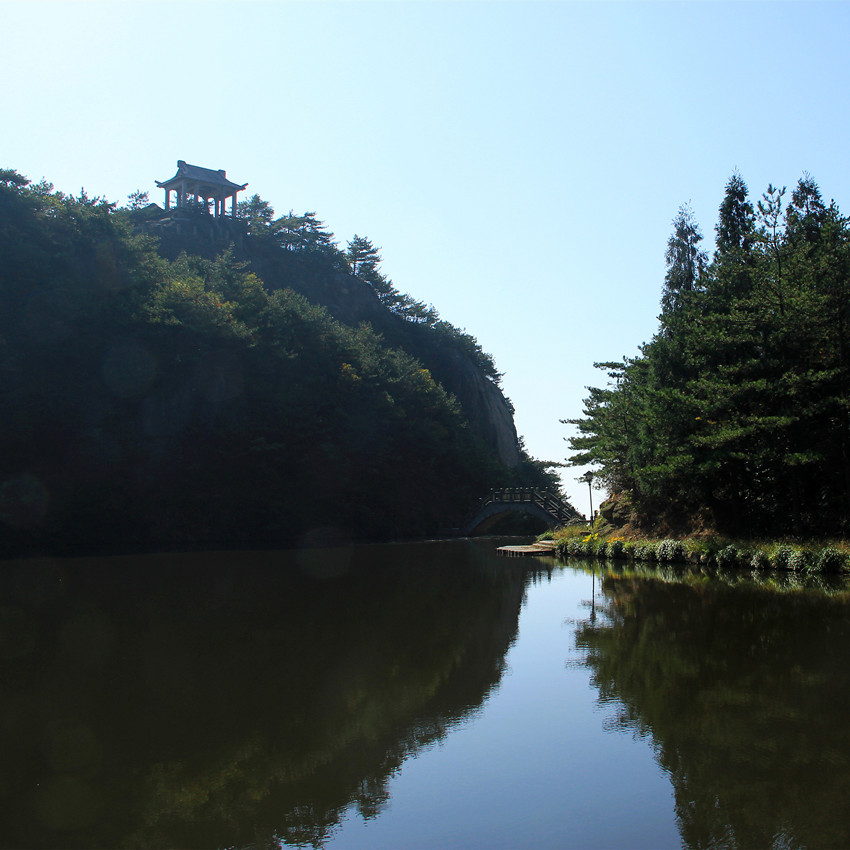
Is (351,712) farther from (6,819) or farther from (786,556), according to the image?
(786,556)

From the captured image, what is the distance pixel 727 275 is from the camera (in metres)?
27.5

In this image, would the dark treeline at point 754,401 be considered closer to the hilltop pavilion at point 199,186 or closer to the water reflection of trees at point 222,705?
the water reflection of trees at point 222,705

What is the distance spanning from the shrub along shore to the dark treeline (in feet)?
5.21

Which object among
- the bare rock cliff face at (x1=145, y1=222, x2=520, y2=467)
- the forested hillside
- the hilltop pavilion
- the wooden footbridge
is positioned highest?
the hilltop pavilion

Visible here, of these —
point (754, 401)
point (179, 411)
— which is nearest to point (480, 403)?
point (179, 411)

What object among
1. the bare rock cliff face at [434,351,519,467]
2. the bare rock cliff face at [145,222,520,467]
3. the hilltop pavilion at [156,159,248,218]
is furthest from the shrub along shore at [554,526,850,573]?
the hilltop pavilion at [156,159,248,218]

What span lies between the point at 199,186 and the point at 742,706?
7794 centimetres

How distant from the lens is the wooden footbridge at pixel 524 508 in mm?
45438

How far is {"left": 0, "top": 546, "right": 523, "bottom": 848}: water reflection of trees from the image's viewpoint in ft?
17.8

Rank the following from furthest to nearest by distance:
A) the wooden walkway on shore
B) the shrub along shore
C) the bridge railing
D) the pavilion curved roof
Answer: the pavilion curved roof < the bridge railing < the wooden walkway on shore < the shrub along shore

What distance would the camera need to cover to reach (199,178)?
76.1 m

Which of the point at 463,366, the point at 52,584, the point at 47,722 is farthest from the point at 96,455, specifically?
the point at 463,366

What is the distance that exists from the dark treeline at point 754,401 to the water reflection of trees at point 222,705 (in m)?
9.99

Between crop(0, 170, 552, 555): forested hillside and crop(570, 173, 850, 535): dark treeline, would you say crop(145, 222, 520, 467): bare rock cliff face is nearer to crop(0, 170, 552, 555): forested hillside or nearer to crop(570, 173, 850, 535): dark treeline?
crop(0, 170, 552, 555): forested hillside
